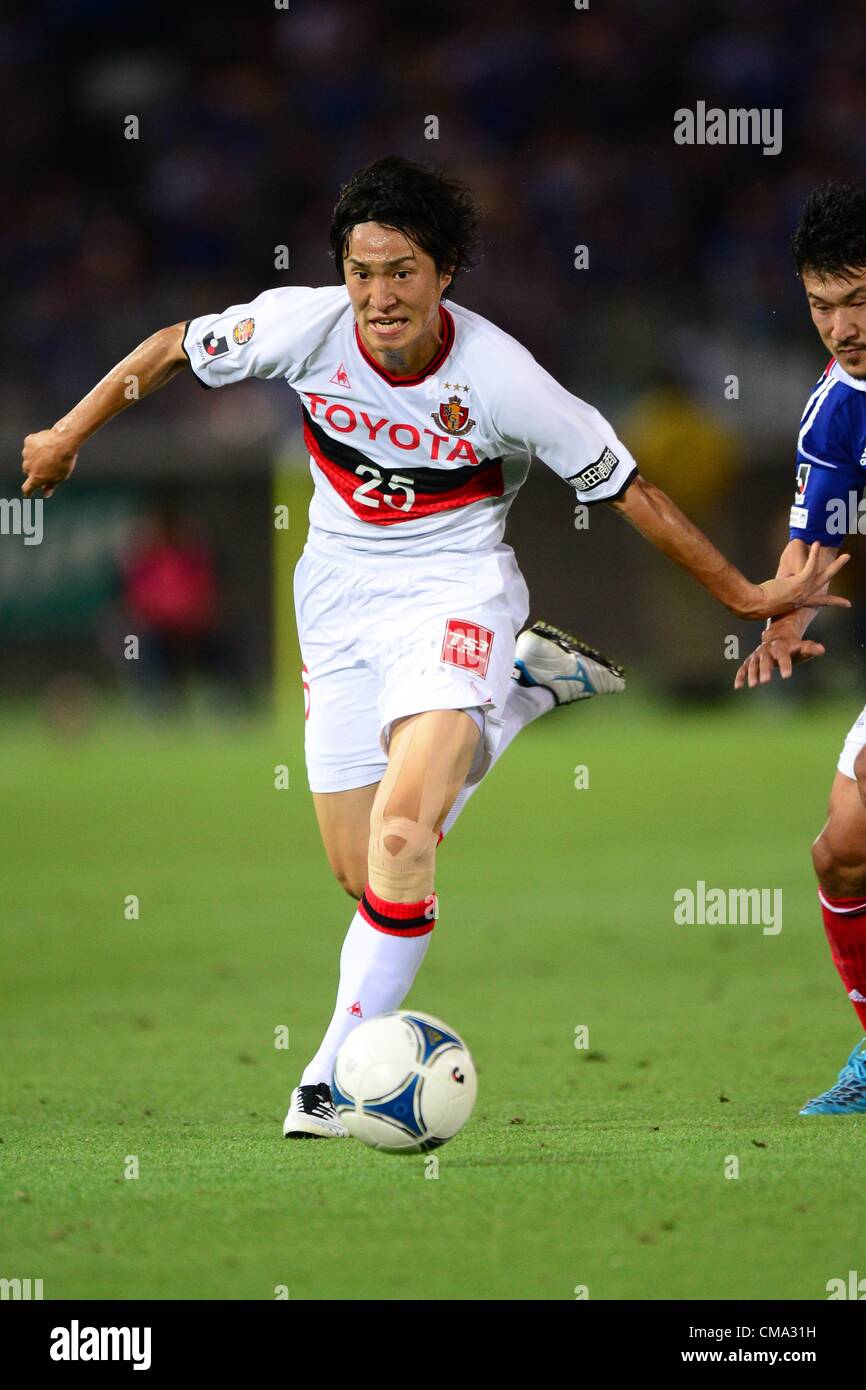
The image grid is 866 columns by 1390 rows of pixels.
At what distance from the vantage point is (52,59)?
23.2 metres

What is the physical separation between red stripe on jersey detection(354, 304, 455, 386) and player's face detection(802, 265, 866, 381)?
0.91 metres

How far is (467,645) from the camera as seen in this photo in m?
5.08

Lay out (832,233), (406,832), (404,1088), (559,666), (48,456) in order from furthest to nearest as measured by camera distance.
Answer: (559,666)
(48,456)
(832,233)
(406,832)
(404,1088)

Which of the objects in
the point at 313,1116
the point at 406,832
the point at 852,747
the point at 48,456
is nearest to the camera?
the point at 406,832

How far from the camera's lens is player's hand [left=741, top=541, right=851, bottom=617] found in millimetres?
5293

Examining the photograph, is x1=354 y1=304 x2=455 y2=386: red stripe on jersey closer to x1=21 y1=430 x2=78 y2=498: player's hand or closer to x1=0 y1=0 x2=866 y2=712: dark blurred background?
x1=21 y1=430 x2=78 y2=498: player's hand

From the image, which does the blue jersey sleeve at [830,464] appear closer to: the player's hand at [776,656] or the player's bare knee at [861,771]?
the player's hand at [776,656]

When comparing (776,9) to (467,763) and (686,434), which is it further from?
(467,763)

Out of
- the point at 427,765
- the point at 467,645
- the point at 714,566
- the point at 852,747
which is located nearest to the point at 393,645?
the point at 467,645

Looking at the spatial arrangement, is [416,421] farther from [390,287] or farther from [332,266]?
[332,266]

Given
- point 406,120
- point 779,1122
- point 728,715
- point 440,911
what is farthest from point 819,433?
point 406,120

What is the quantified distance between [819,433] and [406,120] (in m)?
16.7

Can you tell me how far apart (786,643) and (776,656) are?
49mm
